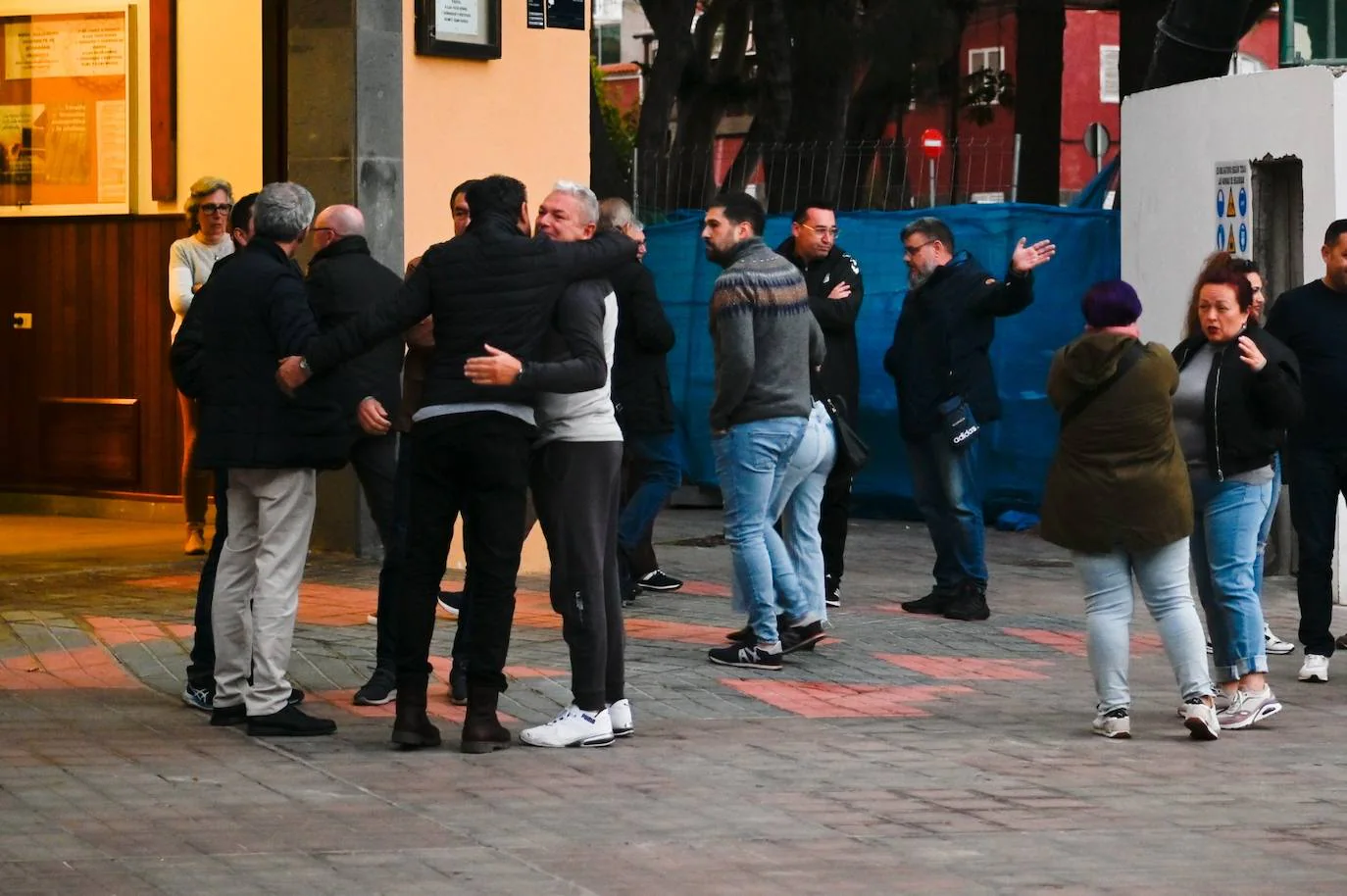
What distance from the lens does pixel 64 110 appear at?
46.7 feet

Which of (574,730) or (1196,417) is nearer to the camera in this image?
(574,730)

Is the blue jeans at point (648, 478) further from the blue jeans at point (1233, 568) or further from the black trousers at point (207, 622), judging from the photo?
the blue jeans at point (1233, 568)

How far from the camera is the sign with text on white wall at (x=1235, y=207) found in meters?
12.4

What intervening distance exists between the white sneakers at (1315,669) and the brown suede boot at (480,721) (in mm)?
3608

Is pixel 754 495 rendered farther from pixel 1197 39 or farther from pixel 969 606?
pixel 1197 39

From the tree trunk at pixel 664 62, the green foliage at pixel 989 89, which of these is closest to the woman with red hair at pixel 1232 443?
the tree trunk at pixel 664 62

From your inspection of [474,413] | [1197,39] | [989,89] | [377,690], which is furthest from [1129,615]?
[989,89]

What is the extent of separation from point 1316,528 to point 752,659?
2.35m

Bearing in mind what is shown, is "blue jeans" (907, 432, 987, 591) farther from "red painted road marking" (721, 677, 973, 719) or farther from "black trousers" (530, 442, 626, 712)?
"black trousers" (530, 442, 626, 712)

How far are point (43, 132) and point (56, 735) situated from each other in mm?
7322

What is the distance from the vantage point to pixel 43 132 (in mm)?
14328

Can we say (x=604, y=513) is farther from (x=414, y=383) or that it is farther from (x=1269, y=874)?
(x=1269, y=874)

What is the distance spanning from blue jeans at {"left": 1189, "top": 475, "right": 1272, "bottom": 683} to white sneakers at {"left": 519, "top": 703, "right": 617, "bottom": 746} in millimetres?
2366

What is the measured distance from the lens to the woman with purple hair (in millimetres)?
8008
